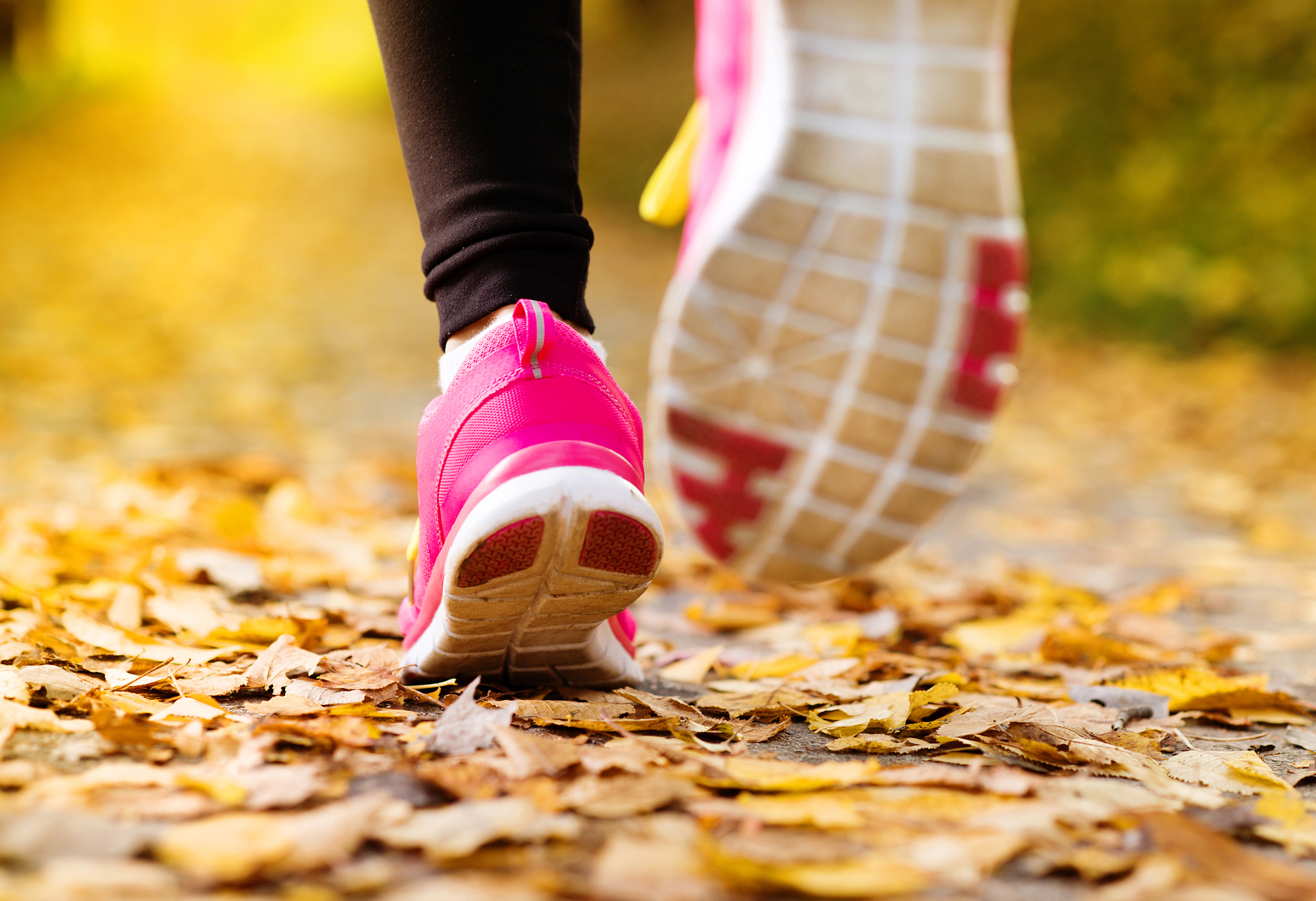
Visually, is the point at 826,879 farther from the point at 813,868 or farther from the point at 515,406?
the point at 515,406

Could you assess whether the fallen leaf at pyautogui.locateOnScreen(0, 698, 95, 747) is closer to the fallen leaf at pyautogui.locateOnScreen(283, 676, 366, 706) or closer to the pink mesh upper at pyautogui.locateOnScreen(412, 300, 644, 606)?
the fallen leaf at pyautogui.locateOnScreen(283, 676, 366, 706)

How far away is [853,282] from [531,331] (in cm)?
72

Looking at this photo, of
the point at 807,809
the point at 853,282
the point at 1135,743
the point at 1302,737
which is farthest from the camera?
the point at 853,282

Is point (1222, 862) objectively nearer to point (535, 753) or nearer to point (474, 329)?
point (535, 753)

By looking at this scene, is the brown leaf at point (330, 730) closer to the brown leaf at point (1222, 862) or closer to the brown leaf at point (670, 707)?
the brown leaf at point (670, 707)

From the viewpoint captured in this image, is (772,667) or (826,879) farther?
(772,667)

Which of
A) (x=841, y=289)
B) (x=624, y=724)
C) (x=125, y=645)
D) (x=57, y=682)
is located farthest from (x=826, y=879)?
(x=841, y=289)

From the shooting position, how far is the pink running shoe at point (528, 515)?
837mm

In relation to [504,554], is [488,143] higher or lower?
higher

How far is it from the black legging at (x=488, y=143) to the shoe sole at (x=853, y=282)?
57cm

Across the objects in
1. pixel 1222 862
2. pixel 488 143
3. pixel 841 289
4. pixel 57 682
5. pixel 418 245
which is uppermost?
pixel 418 245

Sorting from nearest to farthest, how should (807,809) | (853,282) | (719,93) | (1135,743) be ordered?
(807,809) → (1135,743) → (853,282) → (719,93)

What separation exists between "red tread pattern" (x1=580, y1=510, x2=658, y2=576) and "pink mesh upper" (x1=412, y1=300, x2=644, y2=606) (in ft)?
0.27

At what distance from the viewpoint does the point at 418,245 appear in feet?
27.3
